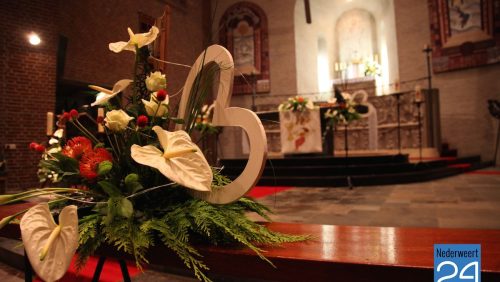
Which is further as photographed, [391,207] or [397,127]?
[397,127]

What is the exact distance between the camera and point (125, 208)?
814mm

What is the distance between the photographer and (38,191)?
0.88 metres

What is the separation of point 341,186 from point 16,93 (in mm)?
5580

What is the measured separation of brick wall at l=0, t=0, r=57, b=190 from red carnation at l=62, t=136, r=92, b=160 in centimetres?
577

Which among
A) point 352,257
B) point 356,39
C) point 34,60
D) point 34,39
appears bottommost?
point 352,257

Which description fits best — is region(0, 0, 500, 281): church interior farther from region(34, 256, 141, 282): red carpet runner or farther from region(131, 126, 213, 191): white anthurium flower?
region(131, 126, 213, 191): white anthurium flower

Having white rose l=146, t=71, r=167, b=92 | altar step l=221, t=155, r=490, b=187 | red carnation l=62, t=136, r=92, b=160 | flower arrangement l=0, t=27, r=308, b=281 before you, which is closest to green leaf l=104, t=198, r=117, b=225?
flower arrangement l=0, t=27, r=308, b=281

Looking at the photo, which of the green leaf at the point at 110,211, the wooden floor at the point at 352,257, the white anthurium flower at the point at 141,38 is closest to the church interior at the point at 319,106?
the wooden floor at the point at 352,257

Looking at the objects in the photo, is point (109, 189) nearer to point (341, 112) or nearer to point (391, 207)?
point (391, 207)

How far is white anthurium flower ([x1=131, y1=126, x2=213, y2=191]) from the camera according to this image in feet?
2.55

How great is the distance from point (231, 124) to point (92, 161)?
398mm

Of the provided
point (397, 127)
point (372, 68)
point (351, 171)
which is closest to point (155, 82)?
point (351, 171)

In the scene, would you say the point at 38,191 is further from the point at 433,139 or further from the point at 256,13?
the point at 256,13

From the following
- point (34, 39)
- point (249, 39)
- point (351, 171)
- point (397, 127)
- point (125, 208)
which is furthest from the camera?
point (249, 39)
